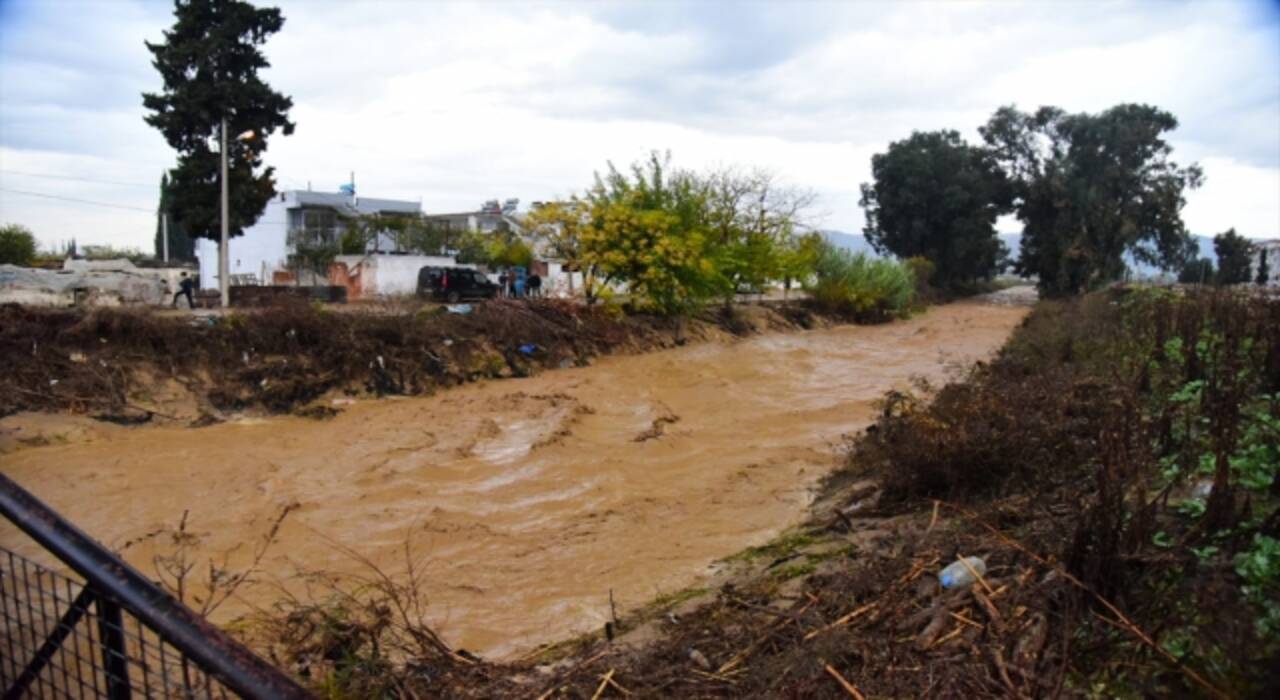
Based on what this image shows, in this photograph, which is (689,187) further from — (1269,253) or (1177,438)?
(1269,253)

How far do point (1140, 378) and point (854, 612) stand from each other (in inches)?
202

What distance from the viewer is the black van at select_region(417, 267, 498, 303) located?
29.1 meters

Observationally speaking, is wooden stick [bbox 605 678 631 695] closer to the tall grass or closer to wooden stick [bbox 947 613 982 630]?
wooden stick [bbox 947 613 982 630]

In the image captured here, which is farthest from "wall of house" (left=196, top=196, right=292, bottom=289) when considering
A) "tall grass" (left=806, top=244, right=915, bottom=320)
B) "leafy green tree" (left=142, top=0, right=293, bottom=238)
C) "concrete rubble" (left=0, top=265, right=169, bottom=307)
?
"tall grass" (left=806, top=244, right=915, bottom=320)

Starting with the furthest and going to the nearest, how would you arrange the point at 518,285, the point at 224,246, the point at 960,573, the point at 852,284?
the point at 852,284
the point at 518,285
the point at 224,246
the point at 960,573

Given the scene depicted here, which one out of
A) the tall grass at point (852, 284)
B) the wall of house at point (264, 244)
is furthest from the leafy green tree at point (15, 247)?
the tall grass at point (852, 284)

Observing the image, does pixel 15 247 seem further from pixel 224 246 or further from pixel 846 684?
pixel 846 684

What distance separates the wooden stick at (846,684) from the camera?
3.25m

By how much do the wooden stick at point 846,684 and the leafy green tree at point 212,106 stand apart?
27.8 m

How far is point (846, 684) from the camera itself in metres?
3.30

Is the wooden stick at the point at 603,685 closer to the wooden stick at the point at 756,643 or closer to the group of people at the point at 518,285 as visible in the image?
the wooden stick at the point at 756,643

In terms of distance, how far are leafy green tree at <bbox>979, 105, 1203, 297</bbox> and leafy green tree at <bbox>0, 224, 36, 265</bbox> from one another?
48.8 meters

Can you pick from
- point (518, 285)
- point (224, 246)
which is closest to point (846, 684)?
point (224, 246)

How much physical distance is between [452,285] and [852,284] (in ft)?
51.9
